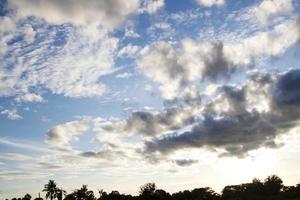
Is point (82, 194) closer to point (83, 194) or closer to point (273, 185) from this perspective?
point (83, 194)

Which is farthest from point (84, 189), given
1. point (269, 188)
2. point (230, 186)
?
point (269, 188)

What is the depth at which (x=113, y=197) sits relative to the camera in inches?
6634

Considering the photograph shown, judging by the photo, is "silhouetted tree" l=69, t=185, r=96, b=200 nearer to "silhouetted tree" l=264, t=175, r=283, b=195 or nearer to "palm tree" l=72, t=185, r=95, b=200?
"palm tree" l=72, t=185, r=95, b=200

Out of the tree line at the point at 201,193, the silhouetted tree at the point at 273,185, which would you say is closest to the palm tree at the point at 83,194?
the tree line at the point at 201,193

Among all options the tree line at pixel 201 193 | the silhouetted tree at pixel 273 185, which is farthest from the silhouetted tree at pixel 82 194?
the silhouetted tree at pixel 273 185

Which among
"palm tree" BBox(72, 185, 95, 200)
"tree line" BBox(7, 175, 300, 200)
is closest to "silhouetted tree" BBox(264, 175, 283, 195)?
"tree line" BBox(7, 175, 300, 200)

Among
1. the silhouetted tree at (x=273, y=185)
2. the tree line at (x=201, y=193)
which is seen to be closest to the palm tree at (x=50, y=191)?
the tree line at (x=201, y=193)

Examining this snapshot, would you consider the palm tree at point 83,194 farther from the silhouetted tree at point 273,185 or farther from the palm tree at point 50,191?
the silhouetted tree at point 273,185

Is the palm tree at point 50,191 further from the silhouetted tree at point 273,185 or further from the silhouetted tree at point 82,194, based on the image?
the silhouetted tree at point 273,185

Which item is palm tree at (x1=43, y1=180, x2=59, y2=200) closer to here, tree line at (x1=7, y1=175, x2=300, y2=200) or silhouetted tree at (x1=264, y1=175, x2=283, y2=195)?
tree line at (x1=7, y1=175, x2=300, y2=200)

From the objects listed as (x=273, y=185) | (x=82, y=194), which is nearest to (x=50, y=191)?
(x=82, y=194)

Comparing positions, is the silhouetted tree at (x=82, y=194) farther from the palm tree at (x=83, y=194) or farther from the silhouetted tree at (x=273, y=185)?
the silhouetted tree at (x=273, y=185)

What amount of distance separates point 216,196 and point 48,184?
225 feet

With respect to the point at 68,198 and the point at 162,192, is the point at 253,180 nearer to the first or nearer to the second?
the point at 162,192
